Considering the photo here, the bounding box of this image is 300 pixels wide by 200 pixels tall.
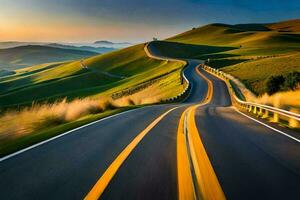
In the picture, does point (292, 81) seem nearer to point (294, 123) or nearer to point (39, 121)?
point (294, 123)

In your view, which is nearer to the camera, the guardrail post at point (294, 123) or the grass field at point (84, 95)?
→ the grass field at point (84, 95)

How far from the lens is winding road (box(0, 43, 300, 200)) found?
5316 millimetres

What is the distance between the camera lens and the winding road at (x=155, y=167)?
17.4 feet

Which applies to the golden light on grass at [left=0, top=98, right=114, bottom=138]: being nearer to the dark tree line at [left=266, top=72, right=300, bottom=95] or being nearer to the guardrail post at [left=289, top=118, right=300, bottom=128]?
the guardrail post at [left=289, top=118, right=300, bottom=128]

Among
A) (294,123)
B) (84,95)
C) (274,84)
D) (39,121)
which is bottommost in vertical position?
(84,95)

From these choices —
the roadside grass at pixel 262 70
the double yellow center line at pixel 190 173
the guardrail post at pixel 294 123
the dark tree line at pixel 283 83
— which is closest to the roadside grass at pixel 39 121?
the double yellow center line at pixel 190 173

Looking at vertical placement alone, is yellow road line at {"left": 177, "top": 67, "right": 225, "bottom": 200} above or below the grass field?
above

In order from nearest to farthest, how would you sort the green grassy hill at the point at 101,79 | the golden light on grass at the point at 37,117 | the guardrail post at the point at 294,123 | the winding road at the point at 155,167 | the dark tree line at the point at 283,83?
1. the winding road at the point at 155,167
2. the golden light on grass at the point at 37,117
3. the guardrail post at the point at 294,123
4. the dark tree line at the point at 283,83
5. the green grassy hill at the point at 101,79

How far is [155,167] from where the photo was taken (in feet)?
22.7

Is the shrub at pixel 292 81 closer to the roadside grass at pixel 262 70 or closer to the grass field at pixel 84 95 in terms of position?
the roadside grass at pixel 262 70

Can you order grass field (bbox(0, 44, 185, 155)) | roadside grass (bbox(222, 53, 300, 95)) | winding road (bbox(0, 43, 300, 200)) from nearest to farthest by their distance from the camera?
winding road (bbox(0, 43, 300, 200))
grass field (bbox(0, 44, 185, 155))
roadside grass (bbox(222, 53, 300, 95))

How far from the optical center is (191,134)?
1127cm

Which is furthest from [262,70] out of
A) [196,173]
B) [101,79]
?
[196,173]

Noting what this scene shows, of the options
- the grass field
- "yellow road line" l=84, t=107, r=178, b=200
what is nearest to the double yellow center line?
"yellow road line" l=84, t=107, r=178, b=200
